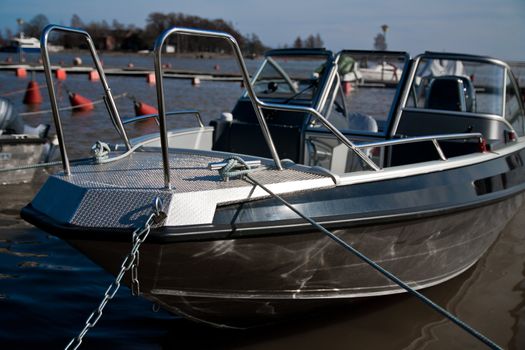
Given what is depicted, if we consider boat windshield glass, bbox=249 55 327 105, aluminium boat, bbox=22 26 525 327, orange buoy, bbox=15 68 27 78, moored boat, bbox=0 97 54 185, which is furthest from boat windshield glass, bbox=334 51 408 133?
orange buoy, bbox=15 68 27 78

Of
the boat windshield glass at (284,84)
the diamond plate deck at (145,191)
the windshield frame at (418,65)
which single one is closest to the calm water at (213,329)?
the diamond plate deck at (145,191)

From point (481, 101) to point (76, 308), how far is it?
432 centimetres

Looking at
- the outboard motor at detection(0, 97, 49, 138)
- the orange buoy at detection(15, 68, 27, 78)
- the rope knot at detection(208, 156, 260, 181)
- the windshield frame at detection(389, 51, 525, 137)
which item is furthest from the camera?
the orange buoy at detection(15, 68, 27, 78)

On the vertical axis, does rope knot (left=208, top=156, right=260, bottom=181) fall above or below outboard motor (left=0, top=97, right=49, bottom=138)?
above

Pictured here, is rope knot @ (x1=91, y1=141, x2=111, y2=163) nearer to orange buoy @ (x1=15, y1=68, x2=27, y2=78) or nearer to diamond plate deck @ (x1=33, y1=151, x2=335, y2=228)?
diamond plate deck @ (x1=33, y1=151, x2=335, y2=228)

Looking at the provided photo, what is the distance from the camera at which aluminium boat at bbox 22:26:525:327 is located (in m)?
3.35

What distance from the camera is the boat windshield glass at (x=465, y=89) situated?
5.93 m

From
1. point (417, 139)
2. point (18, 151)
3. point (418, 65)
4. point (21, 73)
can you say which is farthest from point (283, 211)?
point (21, 73)

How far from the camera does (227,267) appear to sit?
3547 mm

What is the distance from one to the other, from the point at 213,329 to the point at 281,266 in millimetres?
1040

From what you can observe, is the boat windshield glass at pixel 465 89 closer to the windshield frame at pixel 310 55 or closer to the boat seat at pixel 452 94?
the boat seat at pixel 452 94

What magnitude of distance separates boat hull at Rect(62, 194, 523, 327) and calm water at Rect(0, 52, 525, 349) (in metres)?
0.28

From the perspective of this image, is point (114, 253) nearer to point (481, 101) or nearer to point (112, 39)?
point (481, 101)

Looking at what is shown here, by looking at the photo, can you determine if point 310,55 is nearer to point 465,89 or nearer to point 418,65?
A: point 418,65
